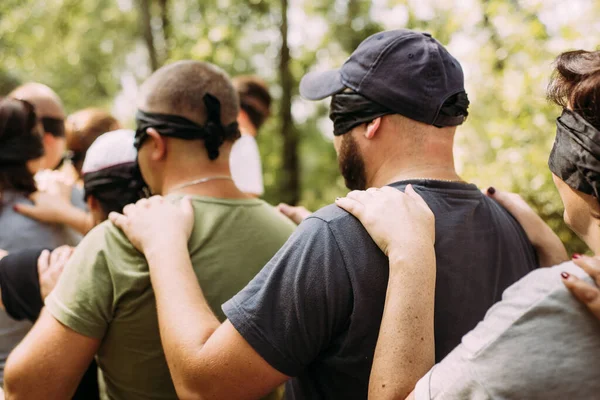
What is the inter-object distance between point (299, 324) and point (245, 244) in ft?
2.66

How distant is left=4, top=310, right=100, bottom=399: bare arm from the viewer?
2.13 metres

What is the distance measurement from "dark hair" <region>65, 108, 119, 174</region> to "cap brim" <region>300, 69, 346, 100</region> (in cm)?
237

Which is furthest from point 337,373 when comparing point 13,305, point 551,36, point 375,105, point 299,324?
point 551,36

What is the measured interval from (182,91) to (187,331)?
3.75 ft

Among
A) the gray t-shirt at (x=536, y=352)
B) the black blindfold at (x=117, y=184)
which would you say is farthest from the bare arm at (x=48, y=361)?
the gray t-shirt at (x=536, y=352)

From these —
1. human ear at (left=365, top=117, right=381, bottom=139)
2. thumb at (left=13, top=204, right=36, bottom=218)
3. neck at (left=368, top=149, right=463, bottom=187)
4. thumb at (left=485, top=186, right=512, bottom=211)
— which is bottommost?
thumb at (left=13, top=204, right=36, bottom=218)

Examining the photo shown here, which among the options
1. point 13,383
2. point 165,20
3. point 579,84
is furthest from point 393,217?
point 165,20

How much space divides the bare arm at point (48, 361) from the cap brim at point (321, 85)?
1.23 m

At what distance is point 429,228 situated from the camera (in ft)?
5.88

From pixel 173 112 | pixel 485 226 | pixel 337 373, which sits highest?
pixel 173 112

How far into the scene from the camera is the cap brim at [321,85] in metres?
2.16

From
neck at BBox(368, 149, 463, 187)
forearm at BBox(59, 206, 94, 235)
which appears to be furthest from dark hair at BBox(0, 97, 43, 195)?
neck at BBox(368, 149, 463, 187)

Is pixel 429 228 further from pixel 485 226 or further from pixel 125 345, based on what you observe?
pixel 125 345

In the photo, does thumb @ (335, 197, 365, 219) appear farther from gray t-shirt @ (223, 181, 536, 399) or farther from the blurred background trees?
the blurred background trees
